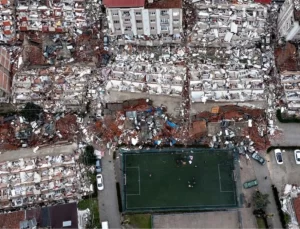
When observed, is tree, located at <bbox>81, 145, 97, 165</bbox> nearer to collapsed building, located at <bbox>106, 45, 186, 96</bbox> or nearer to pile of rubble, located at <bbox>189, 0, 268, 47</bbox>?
collapsed building, located at <bbox>106, 45, 186, 96</bbox>

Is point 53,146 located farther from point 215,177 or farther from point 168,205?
point 215,177

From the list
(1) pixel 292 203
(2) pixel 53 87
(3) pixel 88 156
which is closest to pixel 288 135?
(1) pixel 292 203

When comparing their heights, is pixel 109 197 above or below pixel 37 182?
below

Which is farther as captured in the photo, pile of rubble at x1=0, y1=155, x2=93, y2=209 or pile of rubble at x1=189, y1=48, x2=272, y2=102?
pile of rubble at x1=189, y1=48, x2=272, y2=102

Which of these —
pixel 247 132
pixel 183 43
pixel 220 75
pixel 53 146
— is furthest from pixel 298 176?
pixel 53 146

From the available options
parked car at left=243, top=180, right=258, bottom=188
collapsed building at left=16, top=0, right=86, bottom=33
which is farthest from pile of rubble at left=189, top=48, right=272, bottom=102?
collapsed building at left=16, top=0, right=86, bottom=33

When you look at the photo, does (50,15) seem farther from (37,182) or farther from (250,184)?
(250,184)
